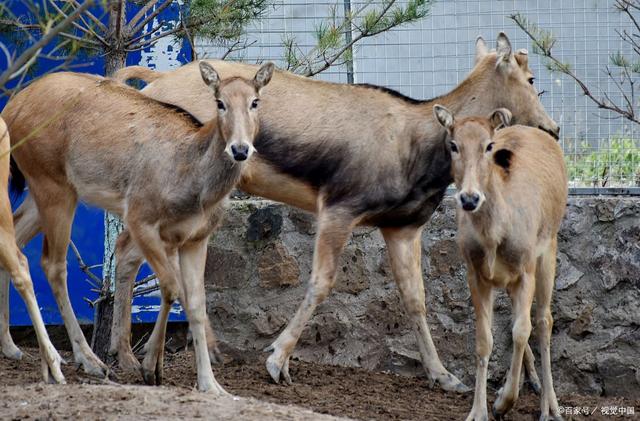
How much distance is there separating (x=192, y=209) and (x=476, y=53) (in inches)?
122

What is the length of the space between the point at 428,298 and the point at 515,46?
2.37 meters

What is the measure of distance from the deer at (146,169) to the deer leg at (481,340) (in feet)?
5.34

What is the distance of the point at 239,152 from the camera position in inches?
255

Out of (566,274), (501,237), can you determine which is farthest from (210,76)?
(566,274)

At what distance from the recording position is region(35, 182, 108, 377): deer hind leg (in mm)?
7473

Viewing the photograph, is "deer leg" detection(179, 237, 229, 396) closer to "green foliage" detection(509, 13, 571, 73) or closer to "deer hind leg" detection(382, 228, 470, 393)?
"deer hind leg" detection(382, 228, 470, 393)

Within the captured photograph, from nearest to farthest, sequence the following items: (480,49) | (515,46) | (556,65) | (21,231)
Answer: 1. (21,231)
2. (480,49)
3. (556,65)
4. (515,46)

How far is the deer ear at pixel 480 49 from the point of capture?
877cm

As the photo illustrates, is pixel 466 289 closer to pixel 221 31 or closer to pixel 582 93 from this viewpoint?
pixel 582 93

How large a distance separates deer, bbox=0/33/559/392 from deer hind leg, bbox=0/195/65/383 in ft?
4.37

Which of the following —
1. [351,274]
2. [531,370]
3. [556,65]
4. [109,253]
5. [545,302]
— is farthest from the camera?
[109,253]

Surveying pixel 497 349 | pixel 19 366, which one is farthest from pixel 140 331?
pixel 497 349

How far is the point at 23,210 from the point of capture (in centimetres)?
821

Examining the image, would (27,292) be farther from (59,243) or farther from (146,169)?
(146,169)
